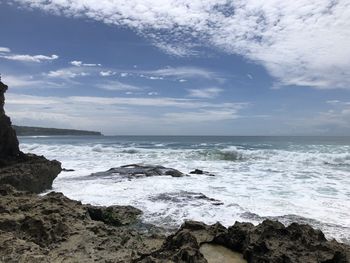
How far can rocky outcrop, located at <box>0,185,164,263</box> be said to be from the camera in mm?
4359

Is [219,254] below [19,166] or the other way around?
below

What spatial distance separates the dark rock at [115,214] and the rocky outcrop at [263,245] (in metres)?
2.99

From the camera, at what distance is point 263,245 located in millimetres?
4566

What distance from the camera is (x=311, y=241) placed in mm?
4668

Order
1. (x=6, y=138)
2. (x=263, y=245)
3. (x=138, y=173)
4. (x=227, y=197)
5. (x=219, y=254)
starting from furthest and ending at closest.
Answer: (x=138, y=173) < (x=6, y=138) < (x=227, y=197) < (x=219, y=254) < (x=263, y=245)

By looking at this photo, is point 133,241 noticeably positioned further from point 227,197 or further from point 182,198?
point 227,197

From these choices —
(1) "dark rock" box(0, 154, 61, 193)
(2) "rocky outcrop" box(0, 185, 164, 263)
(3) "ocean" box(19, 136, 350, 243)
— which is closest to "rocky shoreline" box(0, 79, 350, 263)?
(2) "rocky outcrop" box(0, 185, 164, 263)

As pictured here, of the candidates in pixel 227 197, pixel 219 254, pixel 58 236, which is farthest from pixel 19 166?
pixel 219 254

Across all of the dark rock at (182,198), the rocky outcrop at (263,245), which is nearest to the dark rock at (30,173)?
the dark rock at (182,198)

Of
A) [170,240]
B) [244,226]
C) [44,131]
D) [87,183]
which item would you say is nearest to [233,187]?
[87,183]

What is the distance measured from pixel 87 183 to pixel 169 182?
2.90 metres

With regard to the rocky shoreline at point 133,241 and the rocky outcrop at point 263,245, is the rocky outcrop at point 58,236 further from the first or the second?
the rocky outcrop at point 263,245

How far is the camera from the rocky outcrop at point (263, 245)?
4172 millimetres

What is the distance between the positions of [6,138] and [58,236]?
29.4 feet
